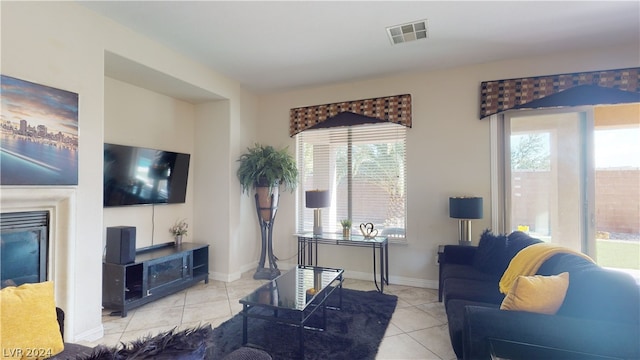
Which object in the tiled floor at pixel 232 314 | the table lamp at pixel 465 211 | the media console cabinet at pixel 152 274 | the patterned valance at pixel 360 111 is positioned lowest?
the tiled floor at pixel 232 314

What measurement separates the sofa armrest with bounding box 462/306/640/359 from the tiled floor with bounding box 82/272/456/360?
730 mm

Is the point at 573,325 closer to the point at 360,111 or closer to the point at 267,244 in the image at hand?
the point at 360,111

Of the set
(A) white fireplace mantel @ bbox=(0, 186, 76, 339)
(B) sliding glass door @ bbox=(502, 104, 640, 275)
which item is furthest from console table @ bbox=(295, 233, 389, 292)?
(A) white fireplace mantel @ bbox=(0, 186, 76, 339)

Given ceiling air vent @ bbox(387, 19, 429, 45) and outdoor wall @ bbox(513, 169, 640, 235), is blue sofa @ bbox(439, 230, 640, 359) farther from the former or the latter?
ceiling air vent @ bbox(387, 19, 429, 45)

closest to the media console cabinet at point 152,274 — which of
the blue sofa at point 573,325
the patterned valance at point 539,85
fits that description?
the blue sofa at point 573,325

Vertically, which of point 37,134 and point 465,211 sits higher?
point 37,134

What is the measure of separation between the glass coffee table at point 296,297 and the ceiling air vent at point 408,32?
2.41 metres

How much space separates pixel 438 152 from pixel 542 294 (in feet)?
7.85

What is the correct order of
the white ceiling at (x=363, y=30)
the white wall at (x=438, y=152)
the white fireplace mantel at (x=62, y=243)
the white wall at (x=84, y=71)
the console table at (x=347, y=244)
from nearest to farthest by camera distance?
the white wall at (x=84, y=71) → the white fireplace mantel at (x=62, y=243) → the white ceiling at (x=363, y=30) → the white wall at (x=438, y=152) → the console table at (x=347, y=244)

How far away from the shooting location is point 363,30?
2.85 metres

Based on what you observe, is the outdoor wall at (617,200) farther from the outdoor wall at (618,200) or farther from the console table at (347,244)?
the console table at (347,244)

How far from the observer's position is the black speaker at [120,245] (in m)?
2.94

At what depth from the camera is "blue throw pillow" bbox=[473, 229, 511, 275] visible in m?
2.80

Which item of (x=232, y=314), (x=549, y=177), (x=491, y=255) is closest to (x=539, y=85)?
(x=549, y=177)
